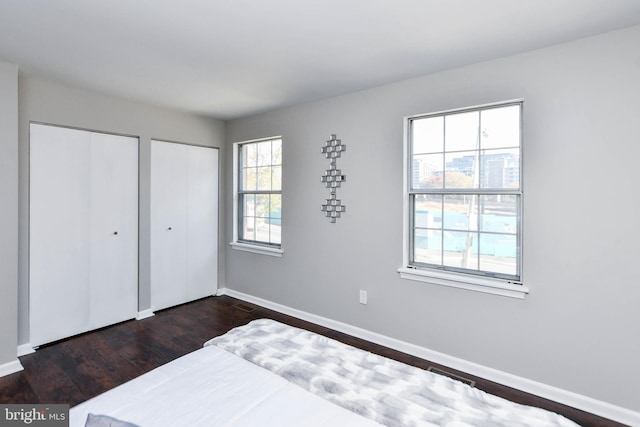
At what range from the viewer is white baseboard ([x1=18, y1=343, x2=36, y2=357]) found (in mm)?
2796

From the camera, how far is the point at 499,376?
7.94 feet

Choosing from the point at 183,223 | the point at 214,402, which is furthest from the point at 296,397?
the point at 183,223

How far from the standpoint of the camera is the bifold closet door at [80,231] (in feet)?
9.66

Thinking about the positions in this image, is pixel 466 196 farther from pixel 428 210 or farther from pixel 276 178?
pixel 276 178

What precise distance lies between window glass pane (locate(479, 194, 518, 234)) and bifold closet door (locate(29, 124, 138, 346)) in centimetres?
355

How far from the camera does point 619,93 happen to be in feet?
6.68

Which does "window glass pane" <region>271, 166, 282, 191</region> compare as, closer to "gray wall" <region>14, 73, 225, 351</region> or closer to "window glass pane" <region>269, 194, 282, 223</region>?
"window glass pane" <region>269, 194, 282, 223</region>

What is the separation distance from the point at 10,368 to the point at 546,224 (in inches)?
165

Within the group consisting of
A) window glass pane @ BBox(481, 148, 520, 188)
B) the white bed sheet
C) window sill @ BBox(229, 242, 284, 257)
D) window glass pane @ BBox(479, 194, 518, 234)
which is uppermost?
window glass pane @ BBox(481, 148, 520, 188)

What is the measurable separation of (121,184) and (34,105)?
98cm

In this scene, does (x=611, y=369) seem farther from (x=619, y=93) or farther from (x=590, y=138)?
(x=619, y=93)

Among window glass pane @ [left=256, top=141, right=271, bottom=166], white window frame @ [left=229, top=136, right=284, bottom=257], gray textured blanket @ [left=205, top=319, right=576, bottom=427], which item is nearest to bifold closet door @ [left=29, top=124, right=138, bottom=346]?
white window frame @ [left=229, top=136, right=284, bottom=257]

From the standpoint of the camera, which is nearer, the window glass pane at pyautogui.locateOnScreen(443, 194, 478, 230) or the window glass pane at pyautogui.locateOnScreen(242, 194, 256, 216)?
the window glass pane at pyautogui.locateOnScreen(443, 194, 478, 230)

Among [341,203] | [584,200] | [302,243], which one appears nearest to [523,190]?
[584,200]
